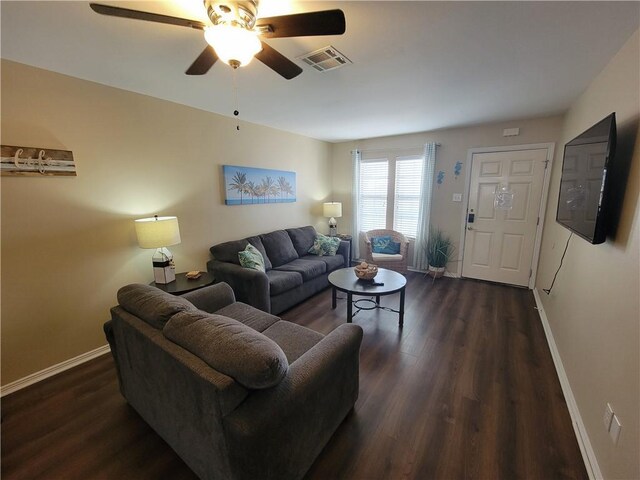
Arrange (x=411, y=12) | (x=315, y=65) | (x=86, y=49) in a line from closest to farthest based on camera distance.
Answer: (x=411, y=12)
(x=86, y=49)
(x=315, y=65)

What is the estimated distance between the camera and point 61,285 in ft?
7.01

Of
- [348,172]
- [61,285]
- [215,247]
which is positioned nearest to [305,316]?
[215,247]

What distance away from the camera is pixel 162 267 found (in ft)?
8.15

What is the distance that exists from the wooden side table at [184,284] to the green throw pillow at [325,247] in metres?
1.84

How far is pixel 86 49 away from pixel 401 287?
10.2 feet

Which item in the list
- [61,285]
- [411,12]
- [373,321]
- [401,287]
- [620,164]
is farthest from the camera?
[373,321]

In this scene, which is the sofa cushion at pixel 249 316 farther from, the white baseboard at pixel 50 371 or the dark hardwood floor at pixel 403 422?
the white baseboard at pixel 50 371

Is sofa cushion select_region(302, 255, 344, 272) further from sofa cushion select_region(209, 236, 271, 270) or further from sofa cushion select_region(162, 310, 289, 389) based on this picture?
sofa cushion select_region(162, 310, 289, 389)

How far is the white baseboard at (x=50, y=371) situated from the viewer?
195cm

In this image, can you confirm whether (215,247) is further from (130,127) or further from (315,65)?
(315,65)

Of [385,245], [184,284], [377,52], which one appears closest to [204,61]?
[377,52]

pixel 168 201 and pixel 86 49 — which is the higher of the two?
pixel 86 49

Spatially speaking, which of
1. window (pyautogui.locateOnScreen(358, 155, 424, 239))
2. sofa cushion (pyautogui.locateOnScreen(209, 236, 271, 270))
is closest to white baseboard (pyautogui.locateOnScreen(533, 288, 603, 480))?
window (pyautogui.locateOnScreen(358, 155, 424, 239))

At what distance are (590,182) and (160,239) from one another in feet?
10.7
